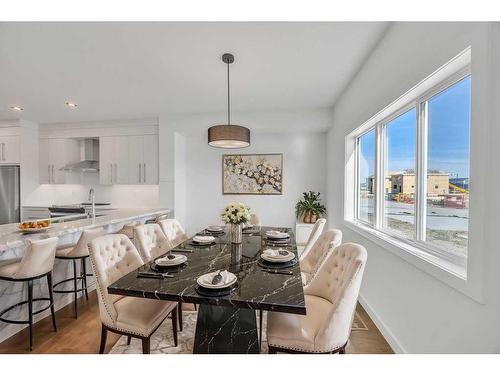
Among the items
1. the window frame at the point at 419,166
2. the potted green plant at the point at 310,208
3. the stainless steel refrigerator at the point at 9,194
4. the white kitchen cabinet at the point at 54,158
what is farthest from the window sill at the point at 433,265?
the stainless steel refrigerator at the point at 9,194

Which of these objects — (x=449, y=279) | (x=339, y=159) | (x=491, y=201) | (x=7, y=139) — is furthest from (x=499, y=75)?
(x=7, y=139)

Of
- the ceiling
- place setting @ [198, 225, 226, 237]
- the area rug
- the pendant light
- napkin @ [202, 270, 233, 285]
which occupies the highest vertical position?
the ceiling

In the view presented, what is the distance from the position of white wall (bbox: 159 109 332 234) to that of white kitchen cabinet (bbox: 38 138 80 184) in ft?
7.23

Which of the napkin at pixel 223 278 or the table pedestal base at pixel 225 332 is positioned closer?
the napkin at pixel 223 278

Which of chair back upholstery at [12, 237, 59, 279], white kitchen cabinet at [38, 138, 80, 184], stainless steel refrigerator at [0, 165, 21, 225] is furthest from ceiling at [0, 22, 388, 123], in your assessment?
chair back upholstery at [12, 237, 59, 279]

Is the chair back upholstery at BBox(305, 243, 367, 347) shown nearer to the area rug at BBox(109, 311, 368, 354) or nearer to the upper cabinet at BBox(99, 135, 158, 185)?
the area rug at BBox(109, 311, 368, 354)

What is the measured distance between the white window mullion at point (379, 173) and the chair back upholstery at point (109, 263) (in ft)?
8.06

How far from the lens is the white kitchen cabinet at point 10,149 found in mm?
4445

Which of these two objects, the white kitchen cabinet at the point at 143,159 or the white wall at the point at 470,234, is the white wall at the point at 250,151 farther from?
the white wall at the point at 470,234

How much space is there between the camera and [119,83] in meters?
2.91

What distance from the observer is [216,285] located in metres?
1.20

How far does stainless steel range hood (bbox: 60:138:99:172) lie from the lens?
4.66 metres
